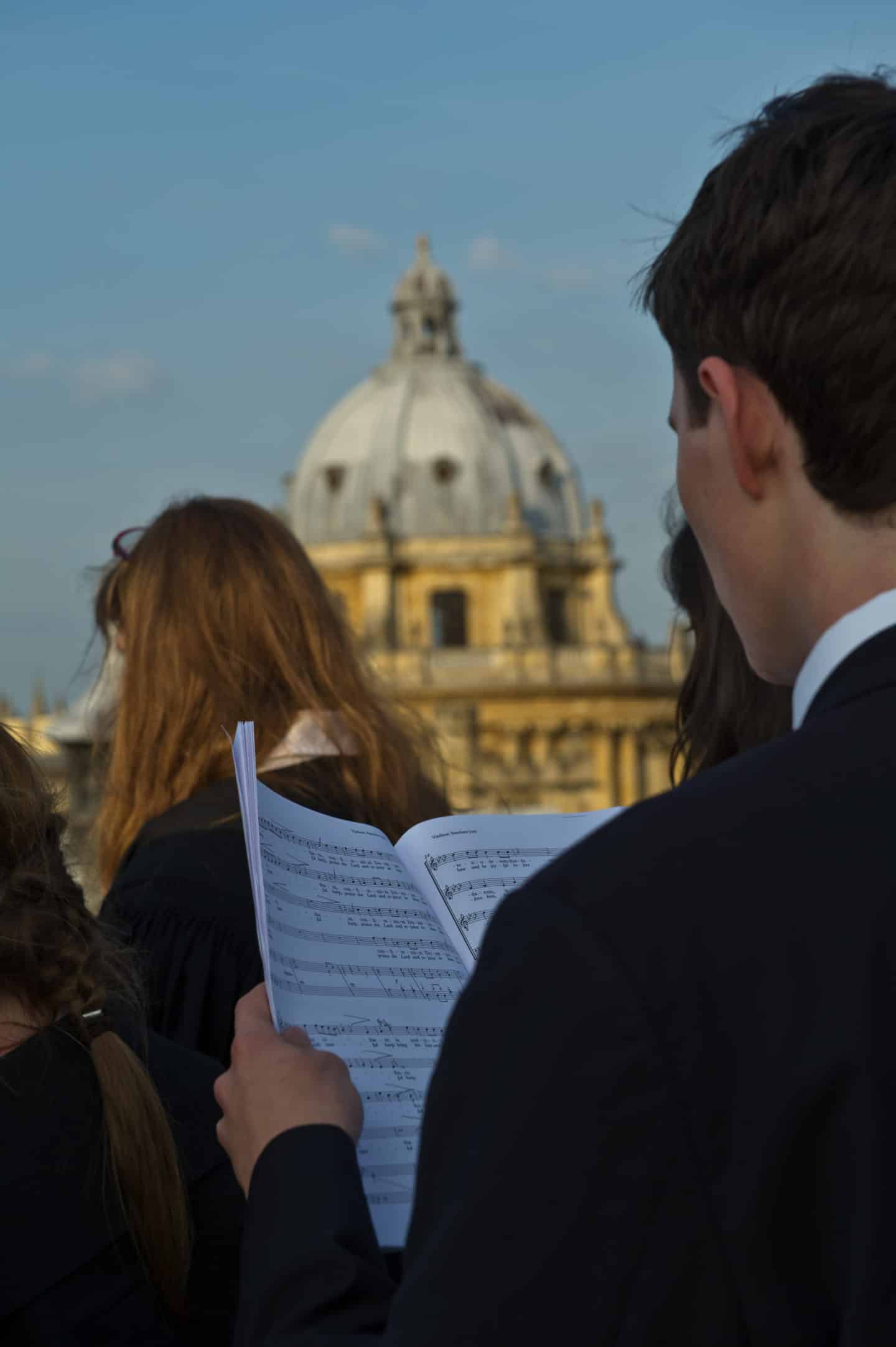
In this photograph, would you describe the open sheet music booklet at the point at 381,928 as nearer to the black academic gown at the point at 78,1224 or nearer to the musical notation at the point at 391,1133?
the musical notation at the point at 391,1133

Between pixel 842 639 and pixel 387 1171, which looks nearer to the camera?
pixel 842 639

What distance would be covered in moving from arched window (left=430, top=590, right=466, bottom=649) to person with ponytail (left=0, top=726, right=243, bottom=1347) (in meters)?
60.3

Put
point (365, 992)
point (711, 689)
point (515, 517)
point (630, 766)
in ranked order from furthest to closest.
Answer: point (515, 517), point (630, 766), point (711, 689), point (365, 992)

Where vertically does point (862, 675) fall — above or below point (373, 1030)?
above

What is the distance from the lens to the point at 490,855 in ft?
7.01

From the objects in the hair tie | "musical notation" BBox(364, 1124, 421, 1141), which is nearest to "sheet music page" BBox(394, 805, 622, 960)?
"musical notation" BBox(364, 1124, 421, 1141)

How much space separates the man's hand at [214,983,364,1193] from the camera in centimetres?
169

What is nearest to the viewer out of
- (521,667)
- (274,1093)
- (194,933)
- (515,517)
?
(274,1093)

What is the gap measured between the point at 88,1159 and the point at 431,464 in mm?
63340

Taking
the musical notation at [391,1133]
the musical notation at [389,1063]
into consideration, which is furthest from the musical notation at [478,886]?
the musical notation at [391,1133]

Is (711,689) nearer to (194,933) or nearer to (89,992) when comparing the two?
(194,933)

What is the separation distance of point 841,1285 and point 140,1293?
1067mm

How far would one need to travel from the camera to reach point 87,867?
5160mm

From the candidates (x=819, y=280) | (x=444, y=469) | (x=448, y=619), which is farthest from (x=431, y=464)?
(x=819, y=280)
